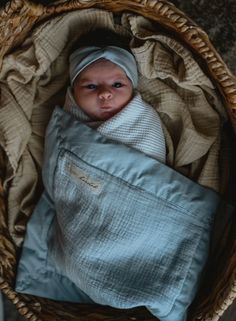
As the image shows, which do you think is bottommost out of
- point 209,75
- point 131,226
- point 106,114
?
point 131,226

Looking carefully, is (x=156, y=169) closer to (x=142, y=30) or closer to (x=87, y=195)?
(x=87, y=195)

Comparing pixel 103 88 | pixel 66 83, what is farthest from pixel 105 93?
pixel 66 83

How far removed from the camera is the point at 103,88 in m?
1.09

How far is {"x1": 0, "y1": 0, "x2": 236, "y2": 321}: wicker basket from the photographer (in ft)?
3.36

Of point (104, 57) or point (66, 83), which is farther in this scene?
point (66, 83)

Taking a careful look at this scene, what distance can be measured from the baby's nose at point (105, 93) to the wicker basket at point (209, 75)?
0.17 m

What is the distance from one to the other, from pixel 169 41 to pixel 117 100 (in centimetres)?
15

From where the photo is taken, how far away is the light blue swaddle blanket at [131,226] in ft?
3.54

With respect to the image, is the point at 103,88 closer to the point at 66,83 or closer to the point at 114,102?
the point at 114,102

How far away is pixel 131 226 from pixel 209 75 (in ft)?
1.08

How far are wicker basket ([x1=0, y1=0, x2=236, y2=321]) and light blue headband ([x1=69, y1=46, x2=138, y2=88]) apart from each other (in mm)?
86

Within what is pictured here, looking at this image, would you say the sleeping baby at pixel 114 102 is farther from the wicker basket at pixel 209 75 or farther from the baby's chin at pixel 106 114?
the wicker basket at pixel 209 75

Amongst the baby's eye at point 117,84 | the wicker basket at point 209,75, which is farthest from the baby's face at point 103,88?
the wicker basket at point 209,75

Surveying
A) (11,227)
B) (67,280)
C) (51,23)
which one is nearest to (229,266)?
(67,280)
